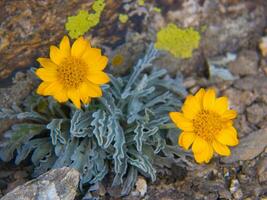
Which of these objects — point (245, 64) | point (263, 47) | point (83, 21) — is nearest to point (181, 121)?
point (83, 21)

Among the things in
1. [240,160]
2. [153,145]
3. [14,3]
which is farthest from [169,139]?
[14,3]

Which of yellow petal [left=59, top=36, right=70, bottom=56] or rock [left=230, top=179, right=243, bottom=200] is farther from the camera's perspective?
rock [left=230, top=179, right=243, bottom=200]

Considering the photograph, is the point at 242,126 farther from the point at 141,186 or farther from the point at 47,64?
the point at 47,64

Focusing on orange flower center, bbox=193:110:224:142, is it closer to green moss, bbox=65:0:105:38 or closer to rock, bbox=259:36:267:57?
green moss, bbox=65:0:105:38

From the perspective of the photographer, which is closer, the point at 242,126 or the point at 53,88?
the point at 53,88

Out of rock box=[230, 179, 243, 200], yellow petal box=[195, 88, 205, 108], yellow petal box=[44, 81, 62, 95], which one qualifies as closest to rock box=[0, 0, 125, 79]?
yellow petal box=[44, 81, 62, 95]

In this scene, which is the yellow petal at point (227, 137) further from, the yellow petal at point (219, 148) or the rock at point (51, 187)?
the rock at point (51, 187)
